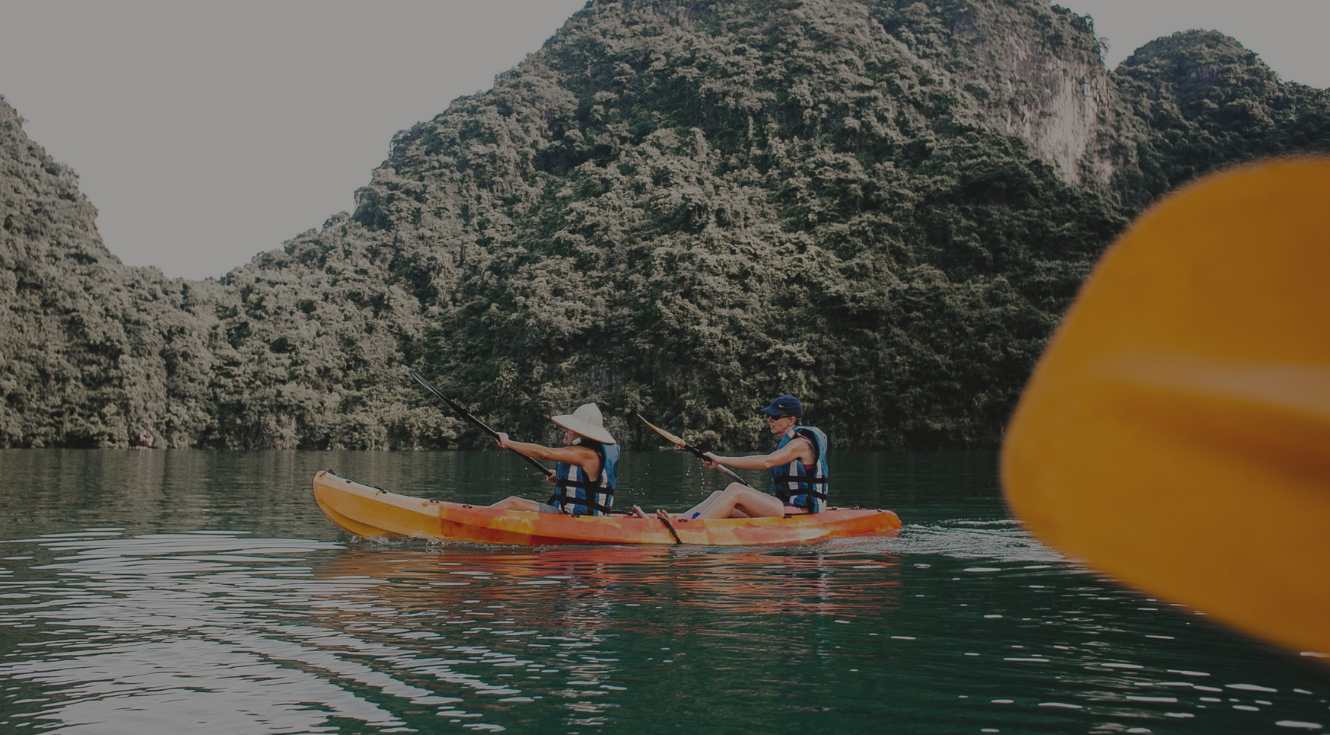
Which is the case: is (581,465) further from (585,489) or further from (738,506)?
(738,506)

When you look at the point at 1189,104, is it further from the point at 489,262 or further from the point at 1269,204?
the point at 1269,204

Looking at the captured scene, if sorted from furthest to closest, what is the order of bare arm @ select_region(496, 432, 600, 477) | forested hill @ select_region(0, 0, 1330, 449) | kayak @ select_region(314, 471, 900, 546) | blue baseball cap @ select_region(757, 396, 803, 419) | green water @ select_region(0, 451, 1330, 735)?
forested hill @ select_region(0, 0, 1330, 449) → blue baseball cap @ select_region(757, 396, 803, 419) → kayak @ select_region(314, 471, 900, 546) → bare arm @ select_region(496, 432, 600, 477) → green water @ select_region(0, 451, 1330, 735)

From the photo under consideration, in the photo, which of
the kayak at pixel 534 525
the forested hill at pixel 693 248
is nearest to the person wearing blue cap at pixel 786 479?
the kayak at pixel 534 525

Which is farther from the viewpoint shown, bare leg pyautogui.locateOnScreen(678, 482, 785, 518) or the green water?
bare leg pyautogui.locateOnScreen(678, 482, 785, 518)

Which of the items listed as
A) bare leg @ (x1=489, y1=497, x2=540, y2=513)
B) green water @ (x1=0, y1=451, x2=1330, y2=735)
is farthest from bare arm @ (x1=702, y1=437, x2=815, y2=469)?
bare leg @ (x1=489, y1=497, x2=540, y2=513)

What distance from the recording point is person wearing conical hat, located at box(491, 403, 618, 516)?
877cm

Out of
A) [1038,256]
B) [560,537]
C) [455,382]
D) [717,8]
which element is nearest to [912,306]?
[1038,256]

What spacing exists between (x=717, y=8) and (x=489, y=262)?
3897 cm

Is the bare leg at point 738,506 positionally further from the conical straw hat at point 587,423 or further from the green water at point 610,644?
the conical straw hat at point 587,423

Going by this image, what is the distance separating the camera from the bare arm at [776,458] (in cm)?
874

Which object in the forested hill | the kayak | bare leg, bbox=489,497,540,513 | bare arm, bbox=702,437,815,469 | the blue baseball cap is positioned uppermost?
the forested hill

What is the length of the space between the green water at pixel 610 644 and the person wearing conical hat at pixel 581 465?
620 mm

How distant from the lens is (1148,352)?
3.01 ft

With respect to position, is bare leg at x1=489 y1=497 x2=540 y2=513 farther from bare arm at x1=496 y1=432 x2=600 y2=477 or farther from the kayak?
bare arm at x1=496 y1=432 x2=600 y2=477
